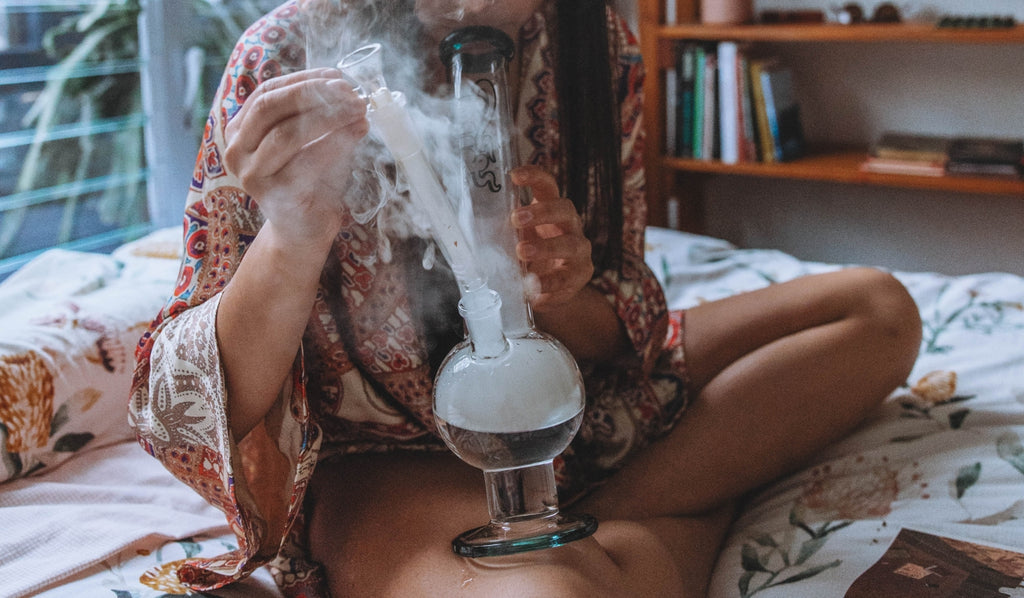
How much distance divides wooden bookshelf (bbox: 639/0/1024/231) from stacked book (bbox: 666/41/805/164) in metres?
0.03

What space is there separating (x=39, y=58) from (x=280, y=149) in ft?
6.53

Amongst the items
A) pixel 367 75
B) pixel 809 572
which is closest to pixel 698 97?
pixel 809 572

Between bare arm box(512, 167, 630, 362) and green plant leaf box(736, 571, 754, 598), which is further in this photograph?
green plant leaf box(736, 571, 754, 598)

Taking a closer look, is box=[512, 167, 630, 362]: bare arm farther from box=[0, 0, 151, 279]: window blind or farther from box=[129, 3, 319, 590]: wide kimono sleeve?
box=[0, 0, 151, 279]: window blind

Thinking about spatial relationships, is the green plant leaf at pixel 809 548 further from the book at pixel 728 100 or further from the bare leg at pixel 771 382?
the book at pixel 728 100

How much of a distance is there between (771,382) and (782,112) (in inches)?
56.2

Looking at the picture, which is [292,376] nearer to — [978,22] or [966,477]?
[966,477]

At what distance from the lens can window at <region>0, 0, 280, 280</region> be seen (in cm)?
221

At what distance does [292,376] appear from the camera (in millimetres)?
→ 803

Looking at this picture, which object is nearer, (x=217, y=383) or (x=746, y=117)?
(x=217, y=383)

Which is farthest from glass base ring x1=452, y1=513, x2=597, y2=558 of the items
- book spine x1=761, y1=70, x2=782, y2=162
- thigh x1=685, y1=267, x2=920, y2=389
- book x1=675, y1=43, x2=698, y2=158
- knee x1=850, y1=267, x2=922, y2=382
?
book x1=675, y1=43, x2=698, y2=158

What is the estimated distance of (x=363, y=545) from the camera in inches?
32.4

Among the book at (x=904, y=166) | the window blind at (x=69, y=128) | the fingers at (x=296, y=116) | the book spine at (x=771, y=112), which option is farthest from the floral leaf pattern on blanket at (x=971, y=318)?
the window blind at (x=69, y=128)

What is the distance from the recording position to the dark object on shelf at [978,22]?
6.32ft
